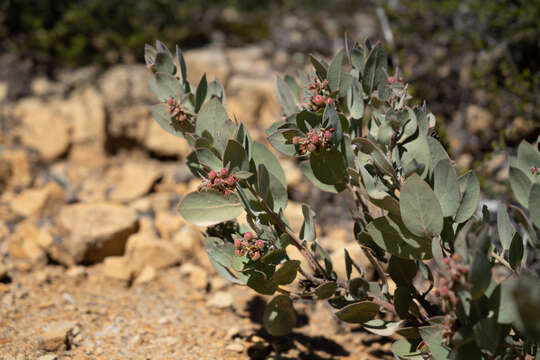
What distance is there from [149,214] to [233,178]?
6.03 feet

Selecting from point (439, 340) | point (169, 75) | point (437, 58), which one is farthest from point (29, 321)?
point (437, 58)

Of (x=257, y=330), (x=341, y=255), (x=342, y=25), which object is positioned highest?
(x=342, y=25)

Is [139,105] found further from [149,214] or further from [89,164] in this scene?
[149,214]

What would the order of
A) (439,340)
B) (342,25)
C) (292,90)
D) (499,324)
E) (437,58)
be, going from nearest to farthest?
(499,324), (439,340), (292,90), (437,58), (342,25)

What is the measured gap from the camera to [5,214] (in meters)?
2.94

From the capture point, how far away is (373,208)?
5.48 feet

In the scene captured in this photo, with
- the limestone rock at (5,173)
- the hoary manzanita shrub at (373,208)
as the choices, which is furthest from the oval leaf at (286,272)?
the limestone rock at (5,173)

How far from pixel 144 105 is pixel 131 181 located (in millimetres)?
997

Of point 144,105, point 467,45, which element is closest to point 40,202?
point 144,105

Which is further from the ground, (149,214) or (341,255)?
(149,214)

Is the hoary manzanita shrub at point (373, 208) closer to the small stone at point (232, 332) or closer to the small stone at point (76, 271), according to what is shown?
the small stone at point (232, 332)

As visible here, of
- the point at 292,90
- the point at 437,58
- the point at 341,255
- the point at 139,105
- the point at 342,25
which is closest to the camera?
the point at 292,90

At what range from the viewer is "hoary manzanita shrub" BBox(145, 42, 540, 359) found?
Answer: 3.67 feet

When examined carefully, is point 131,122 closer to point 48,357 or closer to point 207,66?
point 207,66
